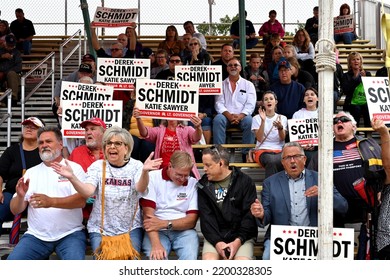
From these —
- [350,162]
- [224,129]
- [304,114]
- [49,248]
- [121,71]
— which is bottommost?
[49,248]

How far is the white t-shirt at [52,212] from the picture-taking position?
A: 977 centimetres

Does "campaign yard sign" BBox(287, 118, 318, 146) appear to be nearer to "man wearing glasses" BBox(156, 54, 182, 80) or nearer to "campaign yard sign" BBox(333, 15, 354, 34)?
"man wearing glasses" BBox(156, 54, 182, 80)

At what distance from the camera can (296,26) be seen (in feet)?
84.6

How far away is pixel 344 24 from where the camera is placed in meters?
21.5

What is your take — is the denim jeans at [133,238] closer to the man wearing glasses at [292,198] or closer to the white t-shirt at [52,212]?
the white t-shirt at [52,212]

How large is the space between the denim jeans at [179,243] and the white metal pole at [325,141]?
1755 mm

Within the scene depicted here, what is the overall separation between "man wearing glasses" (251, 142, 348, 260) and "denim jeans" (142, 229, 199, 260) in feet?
2.23

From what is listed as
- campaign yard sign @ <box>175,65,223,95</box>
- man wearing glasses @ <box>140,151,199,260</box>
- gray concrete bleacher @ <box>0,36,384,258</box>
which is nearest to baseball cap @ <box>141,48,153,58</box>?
gray concrete bleacher @ <box>0,36,384,258</box>

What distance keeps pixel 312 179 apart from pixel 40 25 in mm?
16339

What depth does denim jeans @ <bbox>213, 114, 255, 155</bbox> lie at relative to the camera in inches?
534

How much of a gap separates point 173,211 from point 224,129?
3.54m

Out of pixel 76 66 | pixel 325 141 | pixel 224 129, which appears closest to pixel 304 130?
pixel 224 129

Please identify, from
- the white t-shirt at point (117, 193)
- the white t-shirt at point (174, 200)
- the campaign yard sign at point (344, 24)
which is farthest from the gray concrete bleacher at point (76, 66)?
the white t-shirt at point (117, 193)

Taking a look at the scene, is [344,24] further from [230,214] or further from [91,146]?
[230,214]
